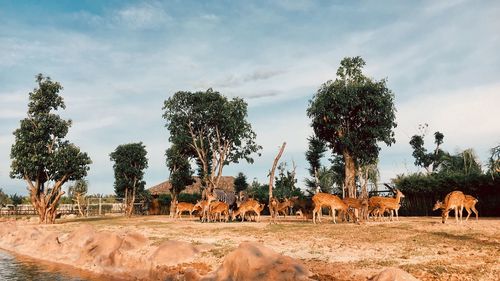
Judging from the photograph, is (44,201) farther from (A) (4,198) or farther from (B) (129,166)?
(A) (4,198)

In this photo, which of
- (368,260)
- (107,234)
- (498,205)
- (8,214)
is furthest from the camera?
(8,214)

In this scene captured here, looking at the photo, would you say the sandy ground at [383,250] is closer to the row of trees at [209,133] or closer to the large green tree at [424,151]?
the row of trees at [209,133]

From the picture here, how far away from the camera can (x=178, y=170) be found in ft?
155

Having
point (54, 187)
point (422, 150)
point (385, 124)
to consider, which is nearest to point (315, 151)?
point (422, 150)

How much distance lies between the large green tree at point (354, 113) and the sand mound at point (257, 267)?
62.9 ft

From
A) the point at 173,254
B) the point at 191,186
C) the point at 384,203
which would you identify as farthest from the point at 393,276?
the point at 191,186

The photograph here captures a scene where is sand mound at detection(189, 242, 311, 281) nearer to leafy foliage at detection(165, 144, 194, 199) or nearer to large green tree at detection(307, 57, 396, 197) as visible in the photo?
large green tree at detection(307, 57, 396, 197)

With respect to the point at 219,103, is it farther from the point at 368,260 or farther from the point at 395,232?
the point at 368,260

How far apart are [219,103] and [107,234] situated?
22963 mm

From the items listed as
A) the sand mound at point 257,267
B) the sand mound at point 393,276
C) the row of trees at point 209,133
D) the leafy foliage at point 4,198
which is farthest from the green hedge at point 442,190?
the leafy foliage at point 4,198

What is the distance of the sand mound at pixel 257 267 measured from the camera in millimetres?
9109

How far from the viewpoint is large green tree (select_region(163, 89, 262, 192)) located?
38.4 m

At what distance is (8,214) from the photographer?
50.2 meters

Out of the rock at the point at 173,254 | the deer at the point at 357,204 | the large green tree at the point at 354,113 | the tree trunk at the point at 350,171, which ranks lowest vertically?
the rock at the point at 173,254
